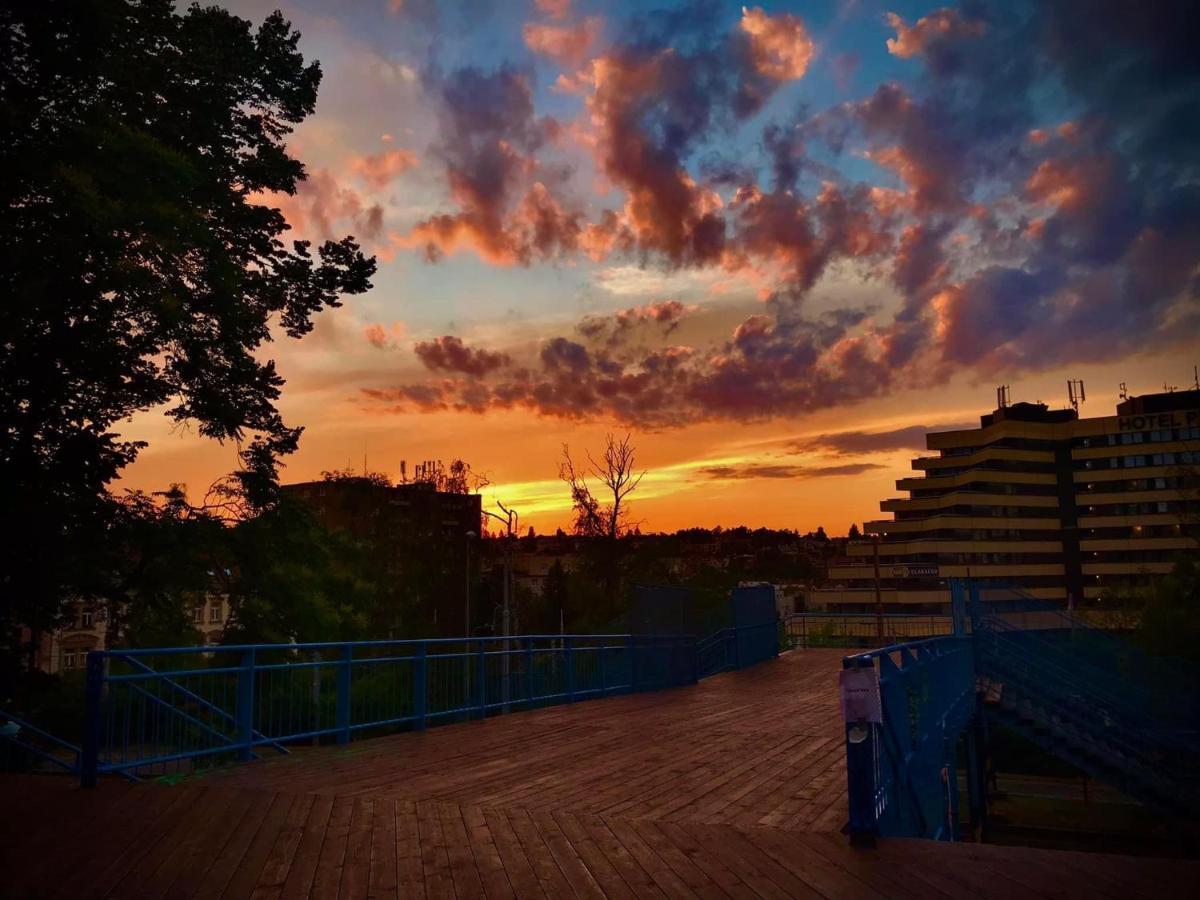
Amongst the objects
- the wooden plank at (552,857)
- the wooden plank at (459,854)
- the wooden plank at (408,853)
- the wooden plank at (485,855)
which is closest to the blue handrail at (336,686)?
the wooden plank at (408,853)

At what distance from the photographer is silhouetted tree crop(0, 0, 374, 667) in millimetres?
16375

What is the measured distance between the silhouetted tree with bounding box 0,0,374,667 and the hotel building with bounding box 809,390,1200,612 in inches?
3587

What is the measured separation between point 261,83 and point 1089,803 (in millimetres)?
41651

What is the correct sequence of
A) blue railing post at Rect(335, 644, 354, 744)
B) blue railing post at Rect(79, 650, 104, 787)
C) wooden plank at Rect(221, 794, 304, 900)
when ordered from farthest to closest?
blue railing post at Rect(335, 644, 354, 744), blue railing post at Rect(79, 650, 104, 787), wooden plank at Rect(221, 794, 304, 900)

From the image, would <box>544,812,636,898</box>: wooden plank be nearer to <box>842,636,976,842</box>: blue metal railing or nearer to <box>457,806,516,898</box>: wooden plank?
<box>457,806,516,898</box>: wooden plank

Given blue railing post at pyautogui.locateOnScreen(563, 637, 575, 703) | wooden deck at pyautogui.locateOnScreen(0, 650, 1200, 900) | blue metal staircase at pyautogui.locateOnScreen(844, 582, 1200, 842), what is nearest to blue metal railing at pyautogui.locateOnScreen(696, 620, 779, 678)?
blue metal staircase at pyautogui.locateOnScreen(844, 582, 1200, 842)

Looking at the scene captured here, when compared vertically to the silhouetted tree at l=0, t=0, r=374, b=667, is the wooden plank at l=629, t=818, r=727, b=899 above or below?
below

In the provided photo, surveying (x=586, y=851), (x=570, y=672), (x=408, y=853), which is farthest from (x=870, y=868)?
(x=570, y=672)

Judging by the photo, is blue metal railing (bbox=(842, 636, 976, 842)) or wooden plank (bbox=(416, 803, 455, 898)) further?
blue metal railing (bbox=(842, 636, 976, 842))

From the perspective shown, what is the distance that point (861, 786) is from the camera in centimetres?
625

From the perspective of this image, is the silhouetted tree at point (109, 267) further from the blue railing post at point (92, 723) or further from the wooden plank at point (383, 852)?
the wooden plank at point (383, 852)

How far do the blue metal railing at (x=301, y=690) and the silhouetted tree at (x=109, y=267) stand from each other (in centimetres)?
455

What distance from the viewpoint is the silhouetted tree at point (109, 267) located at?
16375mm

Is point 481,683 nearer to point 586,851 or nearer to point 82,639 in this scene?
point 586,851
